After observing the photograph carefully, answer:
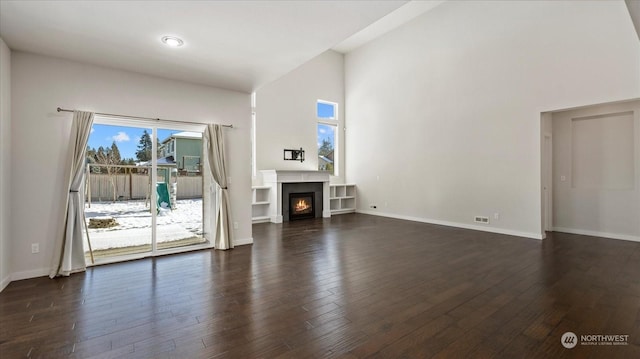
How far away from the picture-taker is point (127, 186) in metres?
4.66

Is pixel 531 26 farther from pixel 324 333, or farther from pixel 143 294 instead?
pixel 143 294

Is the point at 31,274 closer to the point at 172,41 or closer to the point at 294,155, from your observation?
the point at 172,41

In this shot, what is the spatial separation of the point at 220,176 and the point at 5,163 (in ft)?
8.58

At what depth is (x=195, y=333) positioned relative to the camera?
242 centimetres

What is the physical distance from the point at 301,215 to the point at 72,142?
5.67 m

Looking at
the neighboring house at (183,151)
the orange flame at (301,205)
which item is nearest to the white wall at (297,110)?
the orange flame at (301,205)

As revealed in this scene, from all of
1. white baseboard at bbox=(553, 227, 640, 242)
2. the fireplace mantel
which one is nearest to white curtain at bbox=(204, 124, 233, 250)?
the fireplace mantel

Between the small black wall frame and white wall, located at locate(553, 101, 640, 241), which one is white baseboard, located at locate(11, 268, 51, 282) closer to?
the small black wall frame

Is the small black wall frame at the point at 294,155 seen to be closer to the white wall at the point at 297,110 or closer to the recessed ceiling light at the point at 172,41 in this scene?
the white wall at the point at 297,110

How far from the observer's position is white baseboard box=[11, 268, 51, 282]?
12.2ft

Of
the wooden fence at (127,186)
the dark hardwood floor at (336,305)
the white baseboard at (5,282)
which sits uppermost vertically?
the wooden fence at (127,186)

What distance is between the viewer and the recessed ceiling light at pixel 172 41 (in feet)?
11.1

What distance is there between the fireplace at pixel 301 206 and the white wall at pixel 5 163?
18.7ft

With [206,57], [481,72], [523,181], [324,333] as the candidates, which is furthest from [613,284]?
[206,57]
